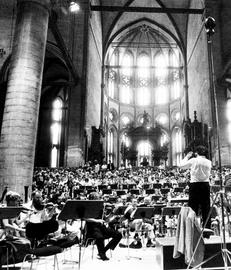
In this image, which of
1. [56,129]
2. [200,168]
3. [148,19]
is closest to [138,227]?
[200,168]

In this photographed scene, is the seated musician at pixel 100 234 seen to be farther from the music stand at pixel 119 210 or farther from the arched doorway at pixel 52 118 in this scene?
the arched doorway at pixel 52 118

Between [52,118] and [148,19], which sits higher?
[148,19]

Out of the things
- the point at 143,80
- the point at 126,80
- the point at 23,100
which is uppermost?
the point at 143,80

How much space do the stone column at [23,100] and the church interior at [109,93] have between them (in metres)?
0.05

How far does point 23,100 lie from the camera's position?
42.2ft

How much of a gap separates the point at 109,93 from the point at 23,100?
96.7 ft

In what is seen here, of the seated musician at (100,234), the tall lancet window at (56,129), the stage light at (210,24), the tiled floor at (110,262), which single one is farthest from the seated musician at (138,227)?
the tall lancet window at (56,129)

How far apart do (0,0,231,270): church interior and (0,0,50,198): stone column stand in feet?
0.15

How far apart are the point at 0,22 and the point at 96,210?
20.3 meters

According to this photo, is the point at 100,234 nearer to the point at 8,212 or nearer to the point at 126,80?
the point at 8,212

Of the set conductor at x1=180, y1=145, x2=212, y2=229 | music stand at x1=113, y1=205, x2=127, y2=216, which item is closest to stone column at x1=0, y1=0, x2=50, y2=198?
music stand at x1=113, y1=205, x2=127, y2=216

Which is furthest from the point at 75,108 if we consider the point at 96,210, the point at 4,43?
the point at 96,210

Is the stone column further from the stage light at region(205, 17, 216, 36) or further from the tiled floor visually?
the stage light at region(205, 17, 216, 36)

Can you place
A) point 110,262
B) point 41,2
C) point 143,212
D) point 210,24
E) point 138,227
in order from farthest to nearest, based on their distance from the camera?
point 41,2, point 138,227, point 143,212, point 110,262, point 210,24
